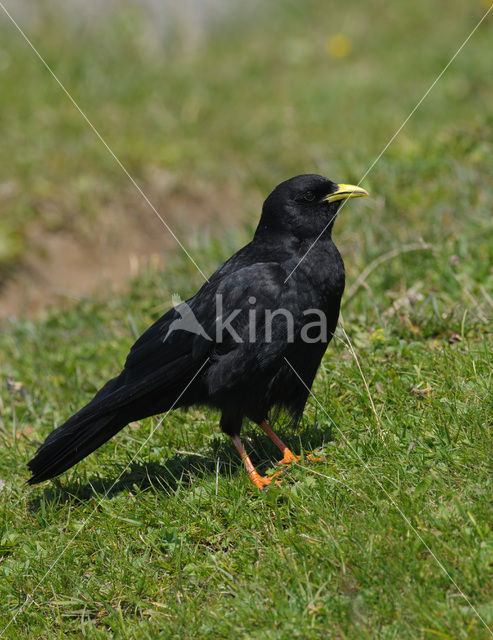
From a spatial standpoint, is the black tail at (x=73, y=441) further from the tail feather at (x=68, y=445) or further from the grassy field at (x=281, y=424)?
the grassy field at (x=281, y=424)

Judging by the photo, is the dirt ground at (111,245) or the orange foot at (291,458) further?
the dirt ground at (111,245)

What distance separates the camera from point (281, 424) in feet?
13.6

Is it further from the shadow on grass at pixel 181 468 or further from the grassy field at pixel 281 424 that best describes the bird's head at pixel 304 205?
the shadow on grass at pixel 181 468

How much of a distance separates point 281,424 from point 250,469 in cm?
54

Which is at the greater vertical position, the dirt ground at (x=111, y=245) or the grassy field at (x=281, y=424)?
the dirt ground at (x=111, y=245)

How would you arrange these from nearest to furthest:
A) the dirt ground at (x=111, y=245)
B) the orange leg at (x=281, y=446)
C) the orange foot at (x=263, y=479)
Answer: the orange foot at (x=263, y=479), the orange leg at (x=281, y=446), the dirt ground at (x=111, y=245)

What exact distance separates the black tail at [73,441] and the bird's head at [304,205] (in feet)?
4.24

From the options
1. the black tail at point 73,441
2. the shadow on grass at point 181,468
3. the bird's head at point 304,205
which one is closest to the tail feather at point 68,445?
the black tail at point 73,441

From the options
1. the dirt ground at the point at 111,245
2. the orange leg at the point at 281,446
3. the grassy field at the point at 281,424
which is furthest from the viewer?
the dirt ground at the point at 111,245

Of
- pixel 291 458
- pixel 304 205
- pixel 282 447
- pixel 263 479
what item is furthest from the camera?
pixel 304 205

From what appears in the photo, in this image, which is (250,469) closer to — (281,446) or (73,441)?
(281,446)

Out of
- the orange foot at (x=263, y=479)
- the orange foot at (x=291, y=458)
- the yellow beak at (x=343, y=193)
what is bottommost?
the orange foot at (x=291, y=458)

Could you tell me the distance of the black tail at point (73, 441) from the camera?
3723mm

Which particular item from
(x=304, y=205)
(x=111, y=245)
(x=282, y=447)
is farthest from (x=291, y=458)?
(x=111, y=245)
